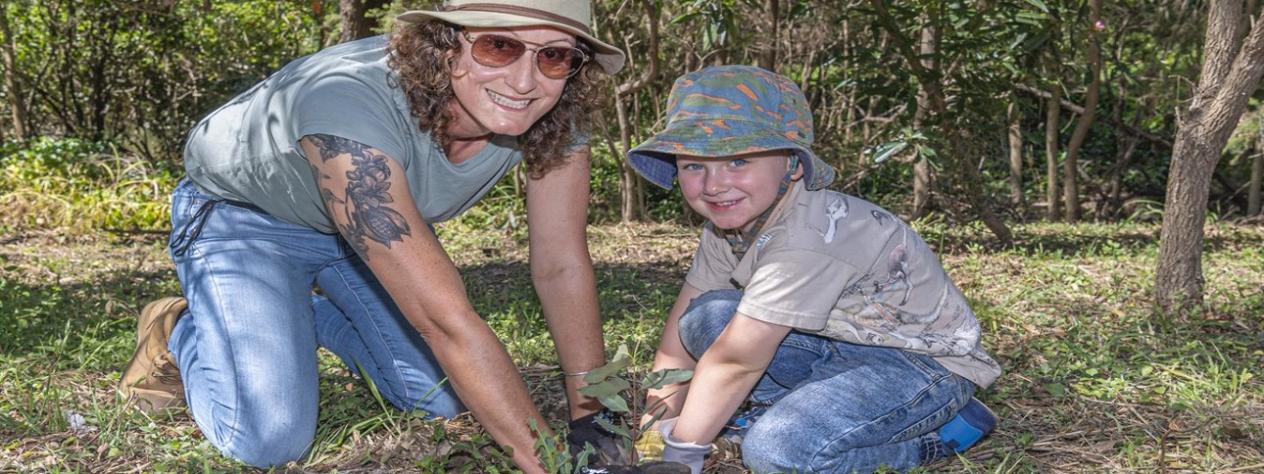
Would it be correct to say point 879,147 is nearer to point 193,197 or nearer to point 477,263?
point 477,263

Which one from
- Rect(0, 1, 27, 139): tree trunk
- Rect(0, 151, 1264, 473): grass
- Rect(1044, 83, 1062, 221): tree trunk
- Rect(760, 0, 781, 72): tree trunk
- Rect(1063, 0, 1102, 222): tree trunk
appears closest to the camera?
Rect(0, 151, 1264, 473): grass

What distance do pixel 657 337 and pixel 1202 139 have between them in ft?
6.54

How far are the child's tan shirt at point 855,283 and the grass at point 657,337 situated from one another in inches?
12.7

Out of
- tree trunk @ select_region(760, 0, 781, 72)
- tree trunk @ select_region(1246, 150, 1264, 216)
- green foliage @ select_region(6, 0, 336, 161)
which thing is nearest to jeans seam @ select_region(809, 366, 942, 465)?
tree trunk @ select_region(760, 0, 781, 72)

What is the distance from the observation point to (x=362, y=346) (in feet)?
10.8

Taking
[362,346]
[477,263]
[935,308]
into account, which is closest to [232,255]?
[362,346]

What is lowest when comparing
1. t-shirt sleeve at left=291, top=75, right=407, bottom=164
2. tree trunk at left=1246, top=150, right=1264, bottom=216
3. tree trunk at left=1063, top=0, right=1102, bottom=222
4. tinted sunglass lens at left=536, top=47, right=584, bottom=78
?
tree trunk at left=1246, top=150, right=1264, bottom=216

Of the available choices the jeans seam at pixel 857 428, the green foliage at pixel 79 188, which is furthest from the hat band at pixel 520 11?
the green foliage at pixel 79 188

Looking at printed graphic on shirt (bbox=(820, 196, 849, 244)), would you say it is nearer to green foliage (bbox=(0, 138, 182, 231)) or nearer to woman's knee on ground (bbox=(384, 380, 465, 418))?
woman's knee on ground (bbox=(384, 380, 465, 418))

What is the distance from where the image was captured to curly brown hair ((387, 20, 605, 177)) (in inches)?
97.1

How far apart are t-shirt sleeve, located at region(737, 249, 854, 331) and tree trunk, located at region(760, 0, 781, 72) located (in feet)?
12.5

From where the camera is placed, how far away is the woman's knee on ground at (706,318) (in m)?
2.80

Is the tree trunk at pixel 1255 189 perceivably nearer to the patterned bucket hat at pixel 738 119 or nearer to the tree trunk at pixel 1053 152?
the tree trunk at pixel 1053 152

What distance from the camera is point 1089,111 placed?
6891 mm
